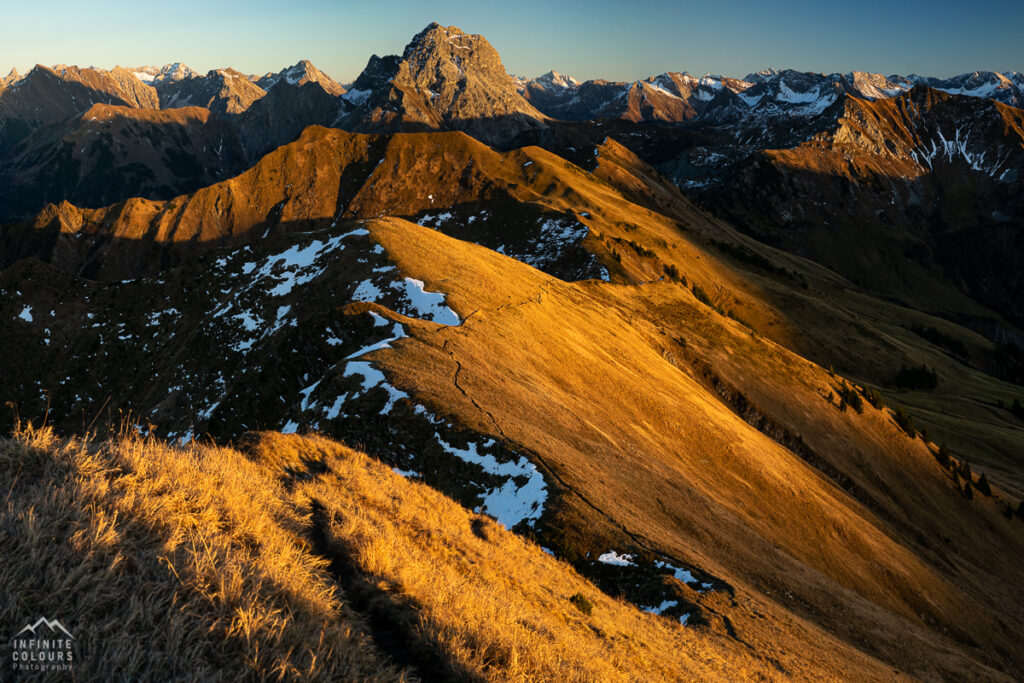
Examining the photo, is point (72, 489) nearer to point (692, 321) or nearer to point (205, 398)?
point (205, 398)

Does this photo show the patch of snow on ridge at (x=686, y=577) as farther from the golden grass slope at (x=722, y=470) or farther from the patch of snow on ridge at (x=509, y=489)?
the patch of snow on ridge at (x=509, y=489)

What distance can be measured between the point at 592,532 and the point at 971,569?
41.7 metres

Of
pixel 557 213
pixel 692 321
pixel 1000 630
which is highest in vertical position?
pixel 557 213

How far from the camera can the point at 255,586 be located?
→ 19.1 feet

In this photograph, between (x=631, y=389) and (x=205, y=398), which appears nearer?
(x=631, y=389)

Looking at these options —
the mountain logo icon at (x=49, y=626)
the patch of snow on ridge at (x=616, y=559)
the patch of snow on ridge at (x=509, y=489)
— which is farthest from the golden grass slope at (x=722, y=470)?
the mountain logo icon at (x=49, y=626)

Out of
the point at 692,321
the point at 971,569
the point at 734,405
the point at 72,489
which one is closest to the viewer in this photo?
the point at 72,489

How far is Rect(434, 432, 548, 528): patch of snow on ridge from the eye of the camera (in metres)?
17.6

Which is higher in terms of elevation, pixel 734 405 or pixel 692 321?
pixel 692 321

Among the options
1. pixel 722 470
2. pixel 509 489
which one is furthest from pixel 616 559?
pixel 722 470

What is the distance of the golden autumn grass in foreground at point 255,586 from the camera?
4.96 m

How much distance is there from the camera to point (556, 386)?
29422mm

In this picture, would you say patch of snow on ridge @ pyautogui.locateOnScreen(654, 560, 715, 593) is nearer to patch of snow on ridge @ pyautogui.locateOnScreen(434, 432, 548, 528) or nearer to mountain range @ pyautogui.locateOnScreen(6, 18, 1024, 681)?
mountain range @ pyautogui.locateOnScreen(6, 18, 1024, 681)

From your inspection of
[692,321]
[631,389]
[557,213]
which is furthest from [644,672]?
[557,213]
